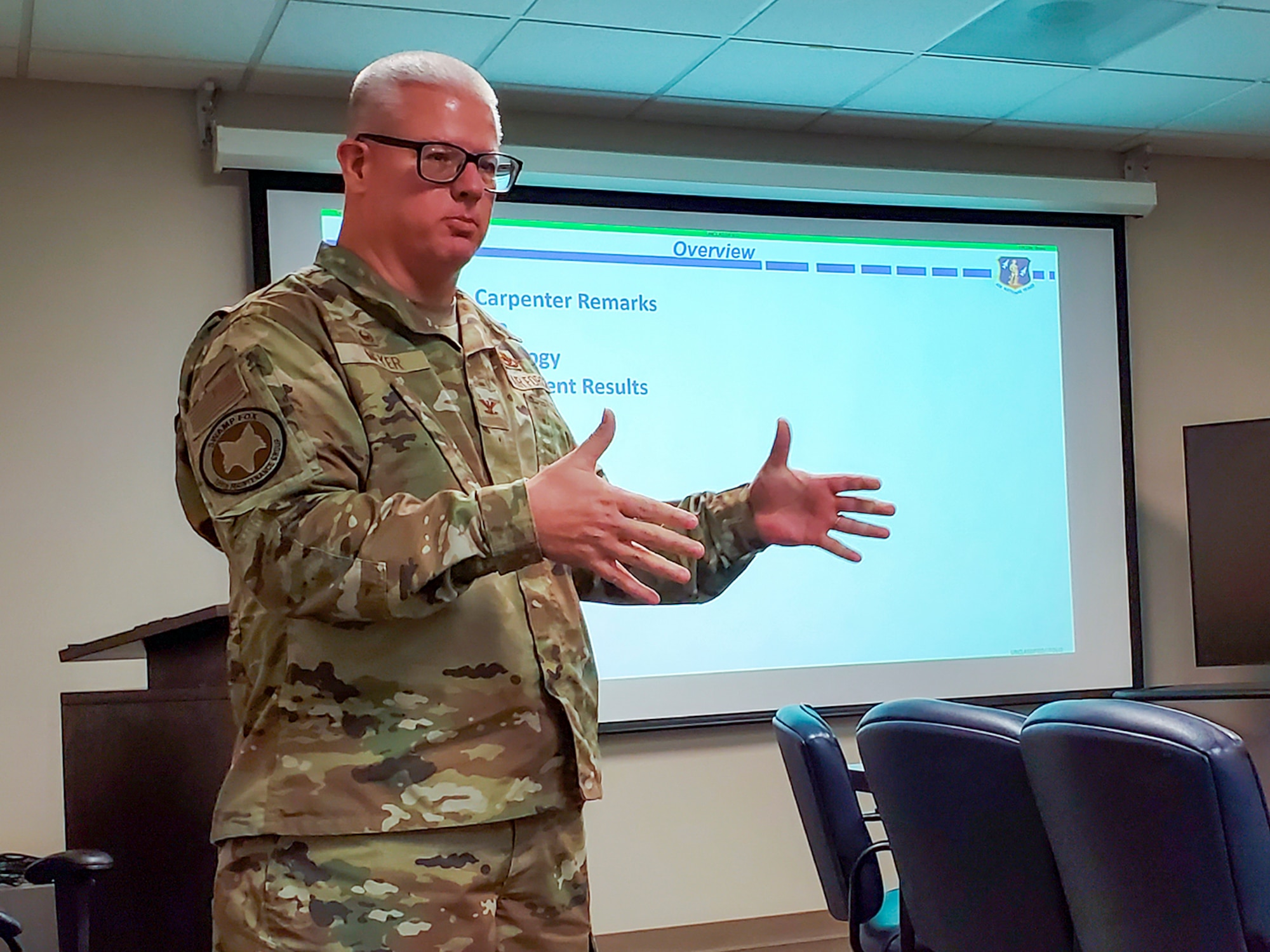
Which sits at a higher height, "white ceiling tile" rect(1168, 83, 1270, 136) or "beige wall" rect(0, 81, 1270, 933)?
"white ceiling tile" rect(1168, 83, 1270, 136)

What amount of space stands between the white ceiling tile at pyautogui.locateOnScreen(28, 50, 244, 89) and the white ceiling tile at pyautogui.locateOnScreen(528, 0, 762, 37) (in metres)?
0.90

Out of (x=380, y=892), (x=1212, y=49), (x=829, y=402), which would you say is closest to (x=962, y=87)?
(x=1212, y=49)

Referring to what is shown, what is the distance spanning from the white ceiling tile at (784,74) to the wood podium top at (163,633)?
6.84 feet

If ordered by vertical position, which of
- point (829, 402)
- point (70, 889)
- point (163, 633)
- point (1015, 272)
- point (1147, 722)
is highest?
point (1015, 272)

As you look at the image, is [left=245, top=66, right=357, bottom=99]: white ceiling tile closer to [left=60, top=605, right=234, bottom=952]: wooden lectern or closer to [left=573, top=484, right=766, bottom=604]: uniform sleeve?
[left=60, top=605, right=234, bottom=952]: wooden lectern

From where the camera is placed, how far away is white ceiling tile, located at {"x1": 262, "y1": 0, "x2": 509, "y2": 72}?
3.26 meters

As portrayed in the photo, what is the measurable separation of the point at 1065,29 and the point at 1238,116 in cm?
116

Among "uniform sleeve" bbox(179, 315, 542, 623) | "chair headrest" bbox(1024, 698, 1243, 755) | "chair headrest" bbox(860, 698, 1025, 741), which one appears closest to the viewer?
"uniform sleeve" bbox(179, 315, 542, 623)

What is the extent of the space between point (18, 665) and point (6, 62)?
61.2 inches

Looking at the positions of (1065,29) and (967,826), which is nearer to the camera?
(967,826)

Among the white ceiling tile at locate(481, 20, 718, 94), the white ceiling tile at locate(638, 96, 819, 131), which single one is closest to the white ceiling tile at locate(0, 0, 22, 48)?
the white ceiling tile at locate(481, 20, 718, 94)

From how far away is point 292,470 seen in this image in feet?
3.84

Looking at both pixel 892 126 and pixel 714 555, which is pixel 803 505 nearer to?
pixel 714 555

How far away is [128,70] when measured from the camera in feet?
11.7
